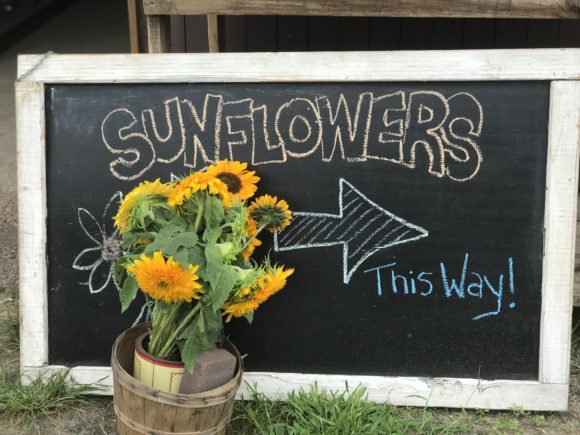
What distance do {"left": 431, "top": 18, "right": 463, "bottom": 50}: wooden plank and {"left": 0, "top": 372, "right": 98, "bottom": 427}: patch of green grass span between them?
2607 millimetres

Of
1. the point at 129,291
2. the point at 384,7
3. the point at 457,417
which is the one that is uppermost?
the point at 384,7

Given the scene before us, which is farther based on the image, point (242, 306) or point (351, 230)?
point (351, 230)

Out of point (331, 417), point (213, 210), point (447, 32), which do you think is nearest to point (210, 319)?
point (213, 210)

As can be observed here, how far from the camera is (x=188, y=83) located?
2.40 meters

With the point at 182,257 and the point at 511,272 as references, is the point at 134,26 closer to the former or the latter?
the point at 182,257

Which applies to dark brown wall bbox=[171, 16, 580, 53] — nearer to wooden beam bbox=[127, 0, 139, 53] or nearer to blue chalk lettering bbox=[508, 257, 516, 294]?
wooden beam bbox=[127, 0, 139, 53]

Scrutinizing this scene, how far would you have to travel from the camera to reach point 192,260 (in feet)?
6.69

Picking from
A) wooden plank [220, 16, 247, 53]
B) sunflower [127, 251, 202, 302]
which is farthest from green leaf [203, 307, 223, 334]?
wooden plank [220, 16, 247, 53]

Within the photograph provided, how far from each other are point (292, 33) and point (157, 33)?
4.78 ft

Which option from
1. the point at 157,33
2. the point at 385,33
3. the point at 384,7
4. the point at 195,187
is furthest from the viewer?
the point at 385,33

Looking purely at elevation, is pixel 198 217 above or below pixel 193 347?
above

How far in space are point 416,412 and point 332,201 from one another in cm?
77

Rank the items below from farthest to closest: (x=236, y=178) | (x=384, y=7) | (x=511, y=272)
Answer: (x=384, y=7) < (x=511, y=272) < (x=236, y=178)

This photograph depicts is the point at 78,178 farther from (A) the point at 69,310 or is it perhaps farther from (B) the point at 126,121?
(A) the point at 69,310
